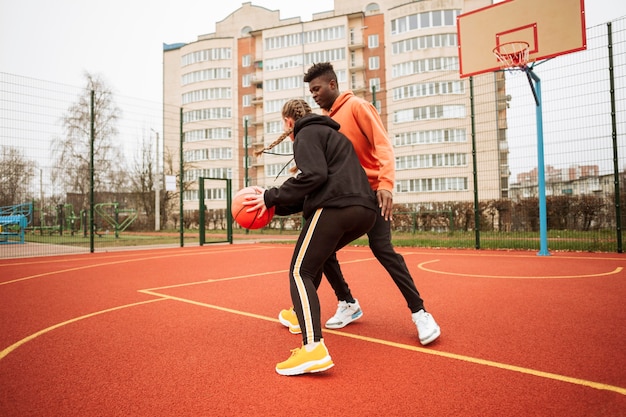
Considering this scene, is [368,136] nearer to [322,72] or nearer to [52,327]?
[322,72]

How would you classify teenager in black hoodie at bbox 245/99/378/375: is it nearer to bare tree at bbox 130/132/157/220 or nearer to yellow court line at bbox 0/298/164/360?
yellow court line at bbox 0/298/164/360

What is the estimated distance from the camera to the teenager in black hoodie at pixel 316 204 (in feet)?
8.55

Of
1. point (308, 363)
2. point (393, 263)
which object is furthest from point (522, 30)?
point (308, 363)

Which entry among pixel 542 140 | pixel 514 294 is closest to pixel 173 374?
pixel 514 294

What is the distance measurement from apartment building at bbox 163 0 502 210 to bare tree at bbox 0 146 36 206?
61.6 ft

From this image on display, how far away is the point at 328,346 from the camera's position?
3174 millimetres

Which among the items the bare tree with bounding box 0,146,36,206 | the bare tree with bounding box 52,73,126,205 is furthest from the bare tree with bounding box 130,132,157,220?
the bare tree with bounding box 0,146,36,206

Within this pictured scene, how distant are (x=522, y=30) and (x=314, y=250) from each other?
995 centimetres

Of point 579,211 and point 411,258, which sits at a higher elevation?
point 579,211

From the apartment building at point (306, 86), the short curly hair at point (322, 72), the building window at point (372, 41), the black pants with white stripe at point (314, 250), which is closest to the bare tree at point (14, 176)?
the short curly hair at point (322, 72)

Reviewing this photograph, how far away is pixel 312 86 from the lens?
10.6 ft

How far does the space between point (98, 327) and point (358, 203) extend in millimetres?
2662

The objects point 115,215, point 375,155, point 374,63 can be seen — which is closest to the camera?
point 375,155

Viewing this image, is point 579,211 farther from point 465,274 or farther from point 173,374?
point 173,374
